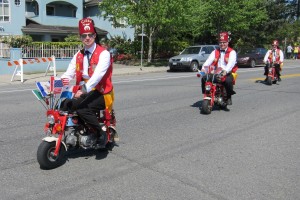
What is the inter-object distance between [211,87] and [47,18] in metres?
30.5

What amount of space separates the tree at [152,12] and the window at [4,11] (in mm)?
10267

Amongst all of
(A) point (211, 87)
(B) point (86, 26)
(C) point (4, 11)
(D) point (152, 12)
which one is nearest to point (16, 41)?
(D) point (152, 12)

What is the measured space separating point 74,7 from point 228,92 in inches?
1275

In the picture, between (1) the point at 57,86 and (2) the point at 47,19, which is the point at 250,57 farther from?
(1) the point at 57,86

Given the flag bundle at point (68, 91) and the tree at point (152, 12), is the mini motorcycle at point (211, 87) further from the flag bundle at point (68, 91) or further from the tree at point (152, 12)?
the tree at point (152, 12)

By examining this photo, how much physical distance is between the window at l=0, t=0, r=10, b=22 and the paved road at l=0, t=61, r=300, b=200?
84.2 ft

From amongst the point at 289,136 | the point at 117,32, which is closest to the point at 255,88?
the point at 289,136

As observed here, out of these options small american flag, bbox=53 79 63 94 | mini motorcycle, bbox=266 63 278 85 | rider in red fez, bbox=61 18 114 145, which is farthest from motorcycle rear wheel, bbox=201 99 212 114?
mini motorcycle, bbox=266 63 278 85

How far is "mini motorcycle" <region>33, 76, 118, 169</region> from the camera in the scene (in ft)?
16.0

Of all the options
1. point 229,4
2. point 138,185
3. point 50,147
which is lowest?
point 138,185

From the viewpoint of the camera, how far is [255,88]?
14180 millimetres

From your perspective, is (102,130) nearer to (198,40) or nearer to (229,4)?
(229,4)

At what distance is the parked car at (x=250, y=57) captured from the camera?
28119 mm

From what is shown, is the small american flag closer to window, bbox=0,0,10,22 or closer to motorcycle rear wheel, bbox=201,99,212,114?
motorcycle rear wheel, bbox=201,99,212,114
